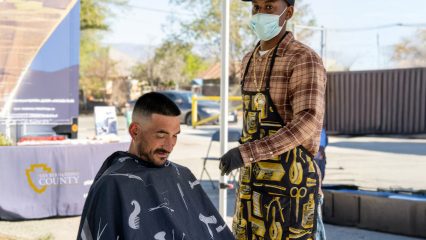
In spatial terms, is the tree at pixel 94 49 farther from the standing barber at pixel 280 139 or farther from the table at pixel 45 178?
the standing barber at pixel 280 139

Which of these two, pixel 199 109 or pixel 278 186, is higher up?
pixel 278 186

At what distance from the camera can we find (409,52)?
23.3 m

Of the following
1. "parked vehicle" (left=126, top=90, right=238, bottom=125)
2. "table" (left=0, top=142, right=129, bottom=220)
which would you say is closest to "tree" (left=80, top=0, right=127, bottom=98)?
"parked vehicle" (left=126, top=90, right=238, bottom=125)

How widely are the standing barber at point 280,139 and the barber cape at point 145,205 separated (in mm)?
255

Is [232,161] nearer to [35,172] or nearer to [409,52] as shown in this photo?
[35,172]

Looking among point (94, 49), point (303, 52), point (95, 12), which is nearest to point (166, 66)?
point (94, 49)

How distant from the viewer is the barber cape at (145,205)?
216 cm

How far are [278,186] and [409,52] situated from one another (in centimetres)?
2185

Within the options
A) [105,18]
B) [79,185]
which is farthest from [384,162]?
[105,18]

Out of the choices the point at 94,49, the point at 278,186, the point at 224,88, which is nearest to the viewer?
the point at 278,186

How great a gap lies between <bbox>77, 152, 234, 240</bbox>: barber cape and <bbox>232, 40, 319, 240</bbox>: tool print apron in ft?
0.82

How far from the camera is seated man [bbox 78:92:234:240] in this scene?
217 centimetres

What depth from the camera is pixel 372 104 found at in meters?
21.4

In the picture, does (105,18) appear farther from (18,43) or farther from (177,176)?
(177,176)
